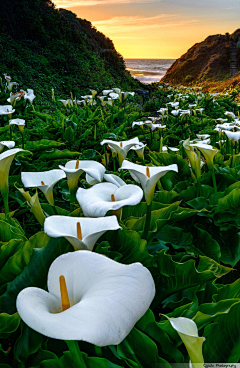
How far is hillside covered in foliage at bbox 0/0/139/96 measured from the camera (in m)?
10.6

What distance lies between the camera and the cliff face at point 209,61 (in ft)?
93.6

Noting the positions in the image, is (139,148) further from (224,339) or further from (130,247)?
(224,339)

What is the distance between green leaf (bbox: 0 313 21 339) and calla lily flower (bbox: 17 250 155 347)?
0.70ft

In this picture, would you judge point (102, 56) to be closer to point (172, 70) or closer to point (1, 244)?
point (1, 244)

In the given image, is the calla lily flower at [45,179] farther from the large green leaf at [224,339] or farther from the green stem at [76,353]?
the large green leaf at [224,339]

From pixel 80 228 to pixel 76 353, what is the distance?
0.98 feet

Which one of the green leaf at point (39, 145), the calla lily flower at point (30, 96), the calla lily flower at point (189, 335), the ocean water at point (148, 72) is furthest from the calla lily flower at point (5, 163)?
the ocean water at point (148, 72)

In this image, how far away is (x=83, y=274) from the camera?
0.64 metres

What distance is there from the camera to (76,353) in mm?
657

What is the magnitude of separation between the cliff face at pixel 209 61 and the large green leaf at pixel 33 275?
29.3 m

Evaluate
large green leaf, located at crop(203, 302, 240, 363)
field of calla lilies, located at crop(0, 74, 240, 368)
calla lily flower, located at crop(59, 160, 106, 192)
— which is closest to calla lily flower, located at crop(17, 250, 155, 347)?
field of calla lilies, located at crop(0, 74, 240, 368)

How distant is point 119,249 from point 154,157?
1125 mm

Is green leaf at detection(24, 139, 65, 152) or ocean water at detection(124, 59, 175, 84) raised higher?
ocean water at detection(124, 59, 175, 84)

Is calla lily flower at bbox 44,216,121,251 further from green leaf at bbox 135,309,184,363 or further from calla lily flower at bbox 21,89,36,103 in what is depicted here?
calla lily flower at bbox 21,89,36,103
